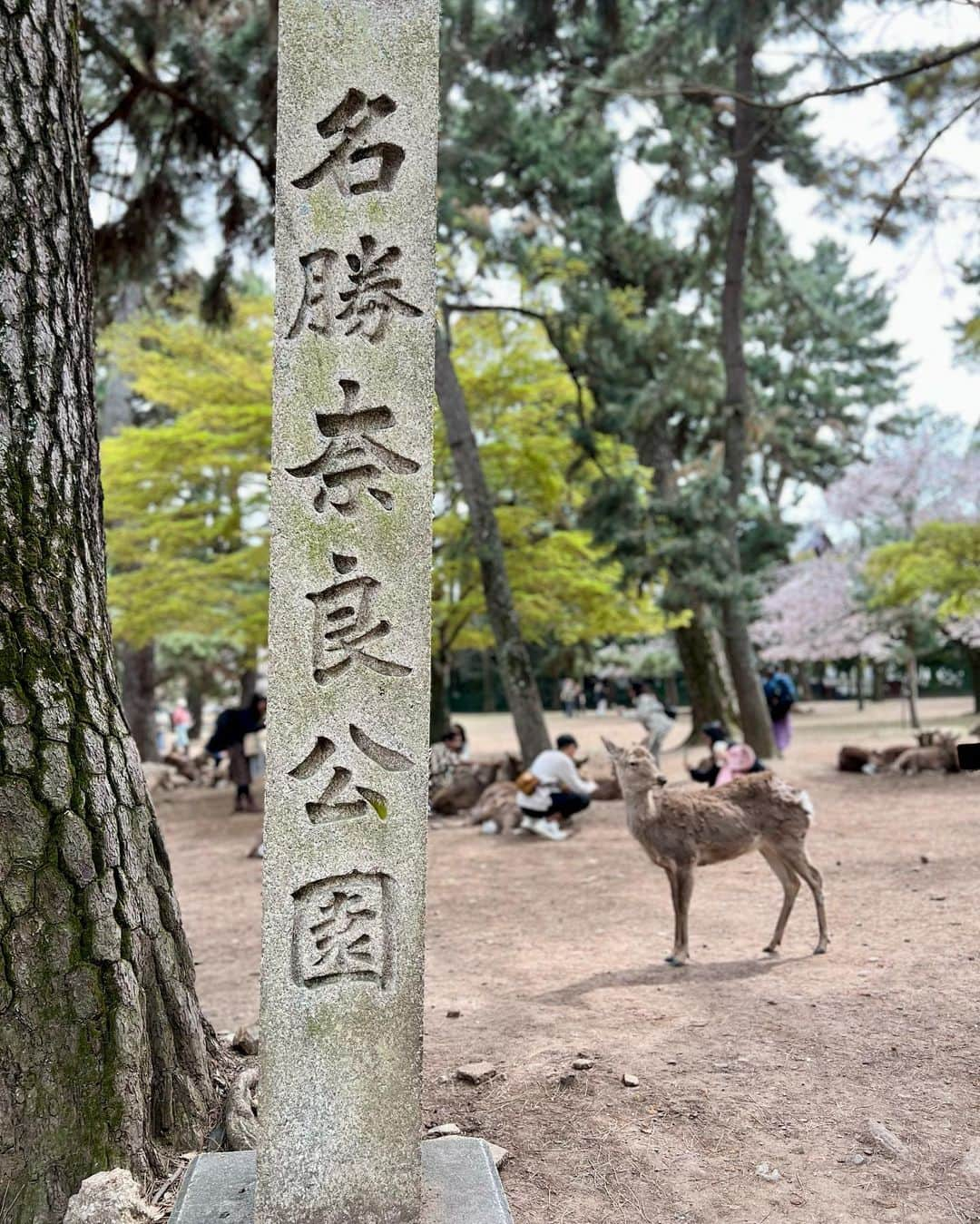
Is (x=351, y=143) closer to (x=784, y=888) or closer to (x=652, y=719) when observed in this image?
(x=784, y=888)

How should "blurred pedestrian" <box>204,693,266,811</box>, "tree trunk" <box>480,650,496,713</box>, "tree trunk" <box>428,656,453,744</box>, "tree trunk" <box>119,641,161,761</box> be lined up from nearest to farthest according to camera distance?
"blurred pedestrian" <box>204,693,266,811</box>
"tree trunk" <box>428,656,453,744</box>
"tree trunk" <box>119,641,161,761</box>
"tree trunk" <box>480,650,496,713</box>

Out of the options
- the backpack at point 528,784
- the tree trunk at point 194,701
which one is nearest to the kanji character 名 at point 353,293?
the backpack at point 528,784

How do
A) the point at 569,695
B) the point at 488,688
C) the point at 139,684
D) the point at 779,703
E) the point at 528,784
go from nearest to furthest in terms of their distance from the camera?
the point at 528,784
the point at 779,703
the point at 139,684
the point at 569,695
the point at 488,688

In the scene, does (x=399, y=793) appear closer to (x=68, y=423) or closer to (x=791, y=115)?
(x=68, y=423)

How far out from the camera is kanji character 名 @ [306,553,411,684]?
2.41 m

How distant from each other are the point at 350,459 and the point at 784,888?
141 inches

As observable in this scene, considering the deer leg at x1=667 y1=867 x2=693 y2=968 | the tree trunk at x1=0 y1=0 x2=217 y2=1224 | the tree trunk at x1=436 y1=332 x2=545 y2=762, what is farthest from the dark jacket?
the tree trunk at x1=0 y1=0 x2=217 y2=1224

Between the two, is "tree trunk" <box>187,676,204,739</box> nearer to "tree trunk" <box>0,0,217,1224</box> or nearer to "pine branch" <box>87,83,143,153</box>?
"pine branch" <box>87,83,143,153</box>

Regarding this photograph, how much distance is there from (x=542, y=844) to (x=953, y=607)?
21.6ft

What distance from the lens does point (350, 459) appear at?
2467 millimetres

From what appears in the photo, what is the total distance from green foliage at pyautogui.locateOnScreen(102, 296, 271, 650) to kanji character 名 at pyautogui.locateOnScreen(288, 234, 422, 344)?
28.4ft

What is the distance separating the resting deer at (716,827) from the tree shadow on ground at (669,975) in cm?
12

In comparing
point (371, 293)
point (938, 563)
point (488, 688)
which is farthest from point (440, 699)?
point (488, 688)

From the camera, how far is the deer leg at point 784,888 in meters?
4.85
